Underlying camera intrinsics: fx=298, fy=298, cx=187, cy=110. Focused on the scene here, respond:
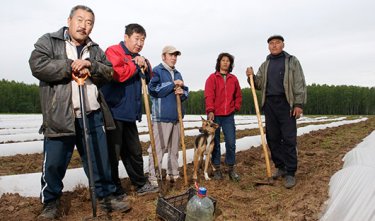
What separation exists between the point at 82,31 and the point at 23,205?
7.54 feet

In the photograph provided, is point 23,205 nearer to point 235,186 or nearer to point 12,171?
point 12,171

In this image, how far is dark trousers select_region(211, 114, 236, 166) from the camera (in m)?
5.24

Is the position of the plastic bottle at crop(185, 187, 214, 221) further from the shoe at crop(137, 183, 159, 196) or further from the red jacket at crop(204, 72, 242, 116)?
the red jacket at crop(204, 72, 242, 116)

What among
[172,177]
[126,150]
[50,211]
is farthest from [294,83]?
[50,211]

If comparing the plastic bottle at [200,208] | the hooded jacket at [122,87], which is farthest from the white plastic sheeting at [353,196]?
the hooded jacket at [122,87]

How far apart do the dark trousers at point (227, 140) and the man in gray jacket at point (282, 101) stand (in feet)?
2.01

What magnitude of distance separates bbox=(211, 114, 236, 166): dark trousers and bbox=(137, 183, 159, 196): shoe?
143 cm

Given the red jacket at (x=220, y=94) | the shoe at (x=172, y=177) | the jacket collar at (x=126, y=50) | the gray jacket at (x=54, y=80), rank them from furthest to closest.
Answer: the red jacket at (x=220, y=94), the shoe at (x=172, y=177), the jacket collar at (x=126, y=50), the gray jacket at (x=54, y=80)

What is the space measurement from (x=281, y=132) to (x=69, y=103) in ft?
11.2

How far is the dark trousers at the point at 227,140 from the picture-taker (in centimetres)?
524

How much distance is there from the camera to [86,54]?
11.1ft

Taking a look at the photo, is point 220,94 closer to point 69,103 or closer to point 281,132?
point 281,132

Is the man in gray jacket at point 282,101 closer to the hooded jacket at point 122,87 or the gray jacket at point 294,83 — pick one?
the gray jacket at point 294,83

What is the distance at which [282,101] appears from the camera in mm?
4891
